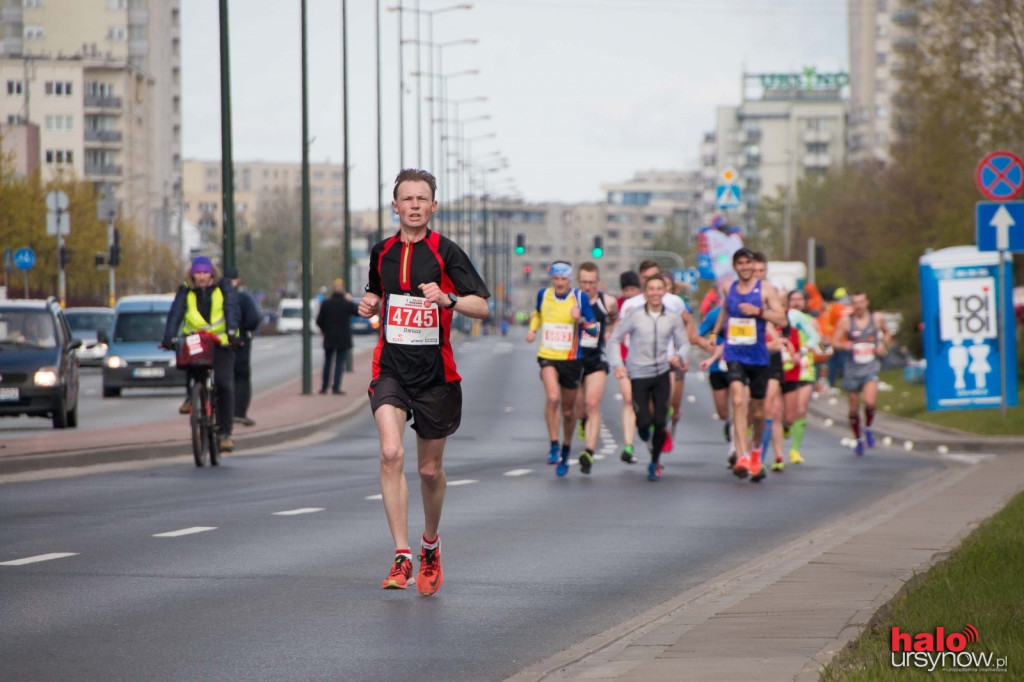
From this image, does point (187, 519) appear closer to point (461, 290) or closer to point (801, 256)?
point (461, 290)

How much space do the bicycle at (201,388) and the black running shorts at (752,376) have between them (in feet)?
16.4

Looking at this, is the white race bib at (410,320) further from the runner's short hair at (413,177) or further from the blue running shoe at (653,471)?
the blue running shoe at (653,471)

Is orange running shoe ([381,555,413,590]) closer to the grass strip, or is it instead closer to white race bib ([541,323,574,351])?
the grass strip

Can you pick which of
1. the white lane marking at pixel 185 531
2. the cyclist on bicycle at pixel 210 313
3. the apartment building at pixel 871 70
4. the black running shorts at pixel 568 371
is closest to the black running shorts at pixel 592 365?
the black running shorts at pixel 568 371

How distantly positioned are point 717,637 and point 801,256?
8266cm

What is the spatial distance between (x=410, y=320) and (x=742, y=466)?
8.58m

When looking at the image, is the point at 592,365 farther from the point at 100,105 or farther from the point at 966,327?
the point at 100,105

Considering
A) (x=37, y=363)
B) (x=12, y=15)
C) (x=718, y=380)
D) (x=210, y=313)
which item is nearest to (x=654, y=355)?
(x=718, y=380)

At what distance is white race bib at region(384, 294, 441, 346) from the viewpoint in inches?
352

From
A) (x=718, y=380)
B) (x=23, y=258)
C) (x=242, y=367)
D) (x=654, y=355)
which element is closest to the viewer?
(x=654, y=355)

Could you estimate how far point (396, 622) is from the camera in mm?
8195

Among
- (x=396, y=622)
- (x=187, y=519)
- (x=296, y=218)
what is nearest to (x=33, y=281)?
(x=187, y=519)

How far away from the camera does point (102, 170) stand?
134 metres

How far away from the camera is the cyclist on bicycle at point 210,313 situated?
1783 cm
